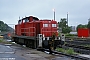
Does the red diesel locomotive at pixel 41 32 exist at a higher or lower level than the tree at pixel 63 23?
lower

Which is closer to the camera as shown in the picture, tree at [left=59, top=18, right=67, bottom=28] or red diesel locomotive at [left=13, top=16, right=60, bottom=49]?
red diesel locomotive at [left=13, top=16, right=60, bottom=49]

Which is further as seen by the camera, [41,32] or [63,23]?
[63,23]

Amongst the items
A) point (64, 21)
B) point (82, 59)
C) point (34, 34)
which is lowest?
point (82, 59)

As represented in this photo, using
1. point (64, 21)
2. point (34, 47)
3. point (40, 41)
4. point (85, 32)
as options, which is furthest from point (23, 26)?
point (64, 21)

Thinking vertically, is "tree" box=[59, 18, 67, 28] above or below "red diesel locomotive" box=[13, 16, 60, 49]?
above

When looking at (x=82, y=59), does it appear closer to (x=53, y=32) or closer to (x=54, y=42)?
(x=54, y=42)

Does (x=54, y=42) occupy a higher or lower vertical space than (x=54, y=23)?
lower

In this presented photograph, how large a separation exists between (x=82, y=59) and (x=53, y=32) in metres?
7.46

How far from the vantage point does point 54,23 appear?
2134cm

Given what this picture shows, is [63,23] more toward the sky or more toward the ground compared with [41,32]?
more toward the sky

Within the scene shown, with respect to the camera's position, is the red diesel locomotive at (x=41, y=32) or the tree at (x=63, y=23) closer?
the red diesel locomotive at (x=41, y=32)

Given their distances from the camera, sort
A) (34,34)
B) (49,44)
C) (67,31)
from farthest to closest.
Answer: (67,31)
(34,34)
(49,44)

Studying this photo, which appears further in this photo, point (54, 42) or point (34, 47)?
point (34, 47)

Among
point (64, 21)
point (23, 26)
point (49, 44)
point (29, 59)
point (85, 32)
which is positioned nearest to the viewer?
point (29, 59)
